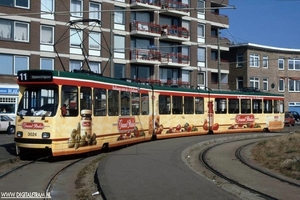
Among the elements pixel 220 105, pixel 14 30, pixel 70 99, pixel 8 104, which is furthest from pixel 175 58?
pixel 70 99

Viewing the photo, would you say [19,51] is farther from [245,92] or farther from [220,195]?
[220,195]

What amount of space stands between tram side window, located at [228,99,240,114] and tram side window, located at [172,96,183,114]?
16.7 ft

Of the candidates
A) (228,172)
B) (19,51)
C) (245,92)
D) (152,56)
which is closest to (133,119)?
(228,172)

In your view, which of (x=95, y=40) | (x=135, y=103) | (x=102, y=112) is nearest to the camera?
(x=102, y=112)

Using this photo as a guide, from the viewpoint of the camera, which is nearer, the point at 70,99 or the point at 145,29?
the point at 70,99

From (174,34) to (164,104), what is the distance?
24.1m

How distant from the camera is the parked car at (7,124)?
31094 mm

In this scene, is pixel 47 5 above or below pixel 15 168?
above

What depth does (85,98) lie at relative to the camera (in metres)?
15.4

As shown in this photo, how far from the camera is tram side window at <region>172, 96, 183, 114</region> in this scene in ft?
81.8

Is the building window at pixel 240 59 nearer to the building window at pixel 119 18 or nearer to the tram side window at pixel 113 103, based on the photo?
the building window at pixel 119 18

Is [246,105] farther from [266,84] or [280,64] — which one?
[280,64]

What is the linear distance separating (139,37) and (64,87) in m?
31.5

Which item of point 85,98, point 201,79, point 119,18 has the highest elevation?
point 119,18
